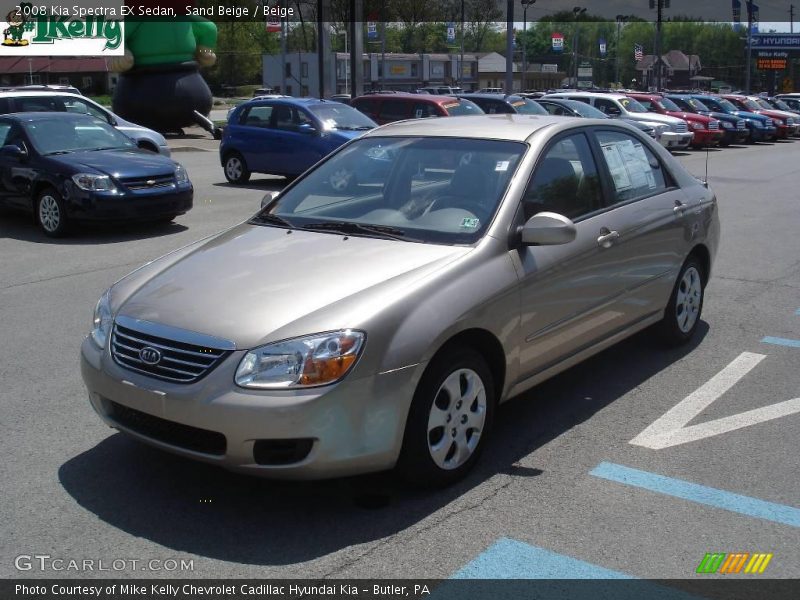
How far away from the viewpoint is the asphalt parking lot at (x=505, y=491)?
12.1 feet

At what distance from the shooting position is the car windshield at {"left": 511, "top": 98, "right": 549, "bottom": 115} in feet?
74.4

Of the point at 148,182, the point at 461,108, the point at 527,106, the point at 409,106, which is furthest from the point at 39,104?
the point at 527,106

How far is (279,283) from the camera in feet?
13.7

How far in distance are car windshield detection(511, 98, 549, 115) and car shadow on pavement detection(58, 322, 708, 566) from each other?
60.7 ft

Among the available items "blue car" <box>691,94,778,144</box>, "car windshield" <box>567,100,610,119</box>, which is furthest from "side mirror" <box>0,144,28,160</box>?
"blue car" <box>691,94,778,144</box>

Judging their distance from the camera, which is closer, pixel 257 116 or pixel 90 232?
pixel 90 232

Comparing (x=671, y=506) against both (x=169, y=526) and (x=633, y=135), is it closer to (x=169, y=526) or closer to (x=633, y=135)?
(x=169, y=526)

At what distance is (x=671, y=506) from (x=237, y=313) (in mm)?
2109

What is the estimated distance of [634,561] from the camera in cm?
365

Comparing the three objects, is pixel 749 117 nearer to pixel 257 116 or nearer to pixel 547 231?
pixel 257 116

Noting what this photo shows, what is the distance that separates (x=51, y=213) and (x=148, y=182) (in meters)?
1.22

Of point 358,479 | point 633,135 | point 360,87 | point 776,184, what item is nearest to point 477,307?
point 358,479

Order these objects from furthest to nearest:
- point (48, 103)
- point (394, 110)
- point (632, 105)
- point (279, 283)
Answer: point (632, 105), point (394, 110), point (48, 103), point (279, 283)

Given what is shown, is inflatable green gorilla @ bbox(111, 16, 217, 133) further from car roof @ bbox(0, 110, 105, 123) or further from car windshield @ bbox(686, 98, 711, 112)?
car roof @ bbox(0, 110, 105, 123)
